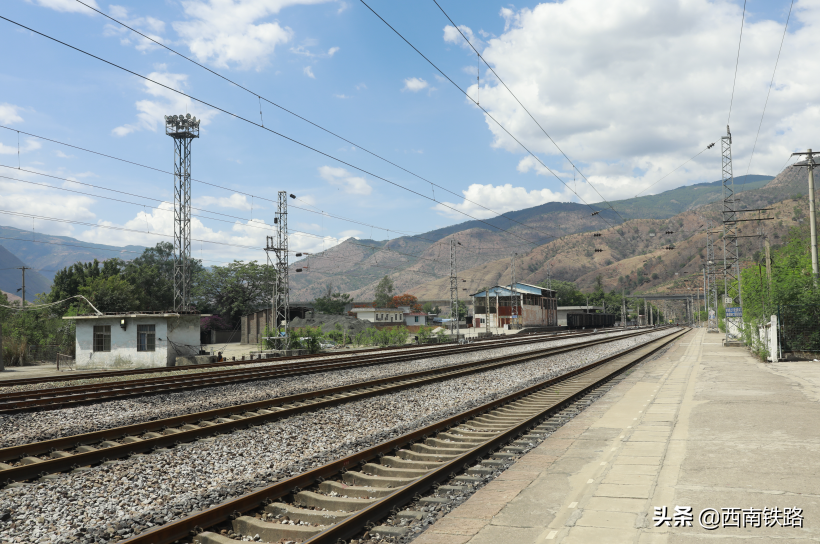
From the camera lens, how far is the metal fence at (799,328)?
83.5ft

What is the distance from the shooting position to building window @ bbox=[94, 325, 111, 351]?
33094mm

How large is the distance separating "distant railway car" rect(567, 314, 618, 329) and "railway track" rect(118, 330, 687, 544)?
313 ft

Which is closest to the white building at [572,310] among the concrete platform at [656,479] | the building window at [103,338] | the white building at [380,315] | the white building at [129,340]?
the white building at [380,315]

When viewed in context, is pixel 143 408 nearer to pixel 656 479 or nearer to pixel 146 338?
pixel 656 479

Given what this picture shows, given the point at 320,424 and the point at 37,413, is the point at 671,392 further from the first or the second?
the point at 37,413

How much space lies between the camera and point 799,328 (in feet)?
85.5

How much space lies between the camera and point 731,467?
754cm

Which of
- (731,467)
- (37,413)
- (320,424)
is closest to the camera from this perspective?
(731,467)

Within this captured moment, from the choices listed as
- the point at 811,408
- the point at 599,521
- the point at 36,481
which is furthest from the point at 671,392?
the point at 36,481

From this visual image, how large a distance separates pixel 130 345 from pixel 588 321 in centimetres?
9165

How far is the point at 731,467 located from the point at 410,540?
4751 mm

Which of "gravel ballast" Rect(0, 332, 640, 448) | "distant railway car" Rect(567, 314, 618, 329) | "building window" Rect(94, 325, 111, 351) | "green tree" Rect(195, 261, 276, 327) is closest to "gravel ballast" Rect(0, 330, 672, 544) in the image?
"gravel ballast" Rect(0, 332, 640, 448)

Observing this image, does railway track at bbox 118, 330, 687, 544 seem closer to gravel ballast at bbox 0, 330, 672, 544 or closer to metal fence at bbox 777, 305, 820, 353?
gravel ballast at bbox 0, 330, 672, 544

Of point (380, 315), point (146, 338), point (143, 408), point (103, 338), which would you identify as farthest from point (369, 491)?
point (380, 315)
